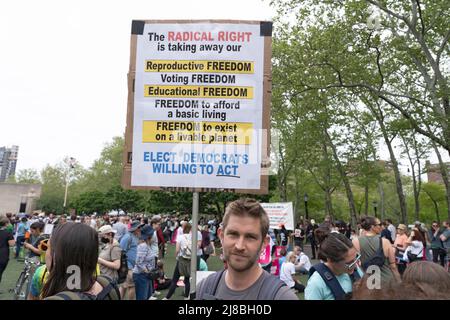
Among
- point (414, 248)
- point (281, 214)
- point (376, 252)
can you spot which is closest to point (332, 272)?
point (376, 252)

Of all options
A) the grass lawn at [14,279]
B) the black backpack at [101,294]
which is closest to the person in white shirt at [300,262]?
the grass lawn at [14,279]

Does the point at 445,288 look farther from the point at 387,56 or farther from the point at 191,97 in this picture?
the point at 387,56

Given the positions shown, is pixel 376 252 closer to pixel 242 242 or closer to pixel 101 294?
pixel 242 242

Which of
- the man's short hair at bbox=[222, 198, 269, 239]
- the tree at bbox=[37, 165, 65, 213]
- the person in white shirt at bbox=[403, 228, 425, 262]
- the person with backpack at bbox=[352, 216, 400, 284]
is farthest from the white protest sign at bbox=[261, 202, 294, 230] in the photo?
the tree at bbox=[37, 165, 65, 213]

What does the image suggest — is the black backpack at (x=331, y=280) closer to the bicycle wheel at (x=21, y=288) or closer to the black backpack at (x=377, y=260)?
the black backpack at (x=377, y=260)

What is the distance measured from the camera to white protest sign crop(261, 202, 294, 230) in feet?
55.1

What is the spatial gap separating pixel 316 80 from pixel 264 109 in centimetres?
1698

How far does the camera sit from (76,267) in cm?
237

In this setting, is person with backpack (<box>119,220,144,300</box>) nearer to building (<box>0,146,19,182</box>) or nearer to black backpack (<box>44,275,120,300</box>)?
black backpack (<box>44,275,120,300</box>)

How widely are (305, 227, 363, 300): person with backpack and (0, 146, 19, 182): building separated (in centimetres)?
18382

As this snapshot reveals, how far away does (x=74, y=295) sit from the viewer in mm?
2092

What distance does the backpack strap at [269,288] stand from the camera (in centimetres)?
209

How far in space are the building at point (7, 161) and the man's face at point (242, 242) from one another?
184 m
